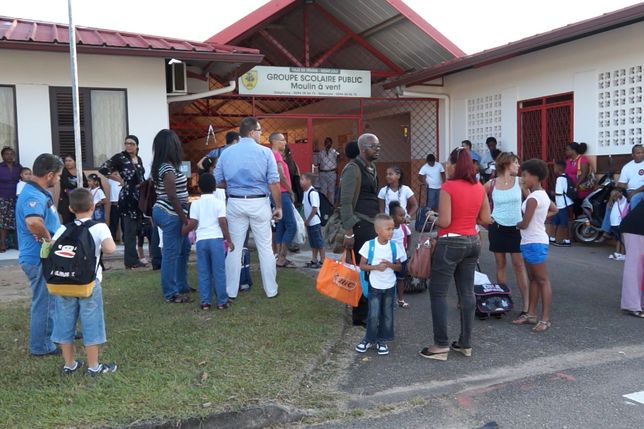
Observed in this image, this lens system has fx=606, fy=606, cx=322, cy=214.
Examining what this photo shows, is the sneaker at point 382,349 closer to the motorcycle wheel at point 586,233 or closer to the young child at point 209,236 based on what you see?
the young child at point 209,236

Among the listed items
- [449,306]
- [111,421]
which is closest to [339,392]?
[111,421]

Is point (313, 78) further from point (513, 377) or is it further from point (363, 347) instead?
point (513, 377)

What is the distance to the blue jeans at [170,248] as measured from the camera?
639 centimetres

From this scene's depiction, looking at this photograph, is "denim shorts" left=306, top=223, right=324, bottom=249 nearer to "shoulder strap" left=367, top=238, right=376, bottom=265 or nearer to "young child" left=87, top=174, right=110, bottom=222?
"young child" left=87, top=174, right=110, bottom=222

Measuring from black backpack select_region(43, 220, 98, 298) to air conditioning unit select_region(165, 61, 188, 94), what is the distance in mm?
7556

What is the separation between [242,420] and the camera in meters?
3.88

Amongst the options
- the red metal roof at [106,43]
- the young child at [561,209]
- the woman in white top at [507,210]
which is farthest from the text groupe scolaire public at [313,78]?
the woman in white top at [507,210]

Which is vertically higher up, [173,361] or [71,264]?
[71,264]

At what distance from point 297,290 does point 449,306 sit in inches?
69.9

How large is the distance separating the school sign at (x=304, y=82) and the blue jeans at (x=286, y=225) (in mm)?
5376

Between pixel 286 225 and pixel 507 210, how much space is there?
3.45 m

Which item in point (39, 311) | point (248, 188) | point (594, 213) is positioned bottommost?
point (39, 311)

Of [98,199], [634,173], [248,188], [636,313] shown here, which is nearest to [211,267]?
[248,188]

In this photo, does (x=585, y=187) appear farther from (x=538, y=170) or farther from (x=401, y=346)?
(x=401, y=346)
